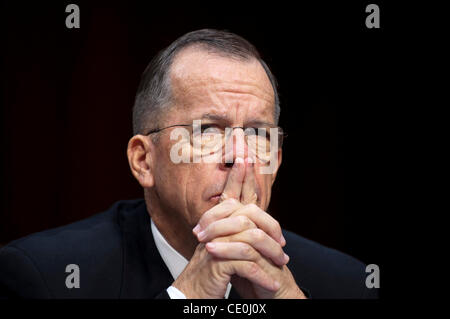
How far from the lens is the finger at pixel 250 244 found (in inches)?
64.5

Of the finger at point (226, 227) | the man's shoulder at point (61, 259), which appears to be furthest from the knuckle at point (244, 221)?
the man's shoulder at point (61, 259)

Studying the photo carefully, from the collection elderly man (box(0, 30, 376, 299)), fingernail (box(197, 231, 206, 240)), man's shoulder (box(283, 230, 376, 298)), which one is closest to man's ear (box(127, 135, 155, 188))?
elderly man (box(0, 30, 376, 299))

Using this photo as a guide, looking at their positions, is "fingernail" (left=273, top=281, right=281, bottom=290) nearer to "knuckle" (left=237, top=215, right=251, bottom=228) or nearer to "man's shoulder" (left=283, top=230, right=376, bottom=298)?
"knuckle" (left=237, top=215, right=251, bottom=228)

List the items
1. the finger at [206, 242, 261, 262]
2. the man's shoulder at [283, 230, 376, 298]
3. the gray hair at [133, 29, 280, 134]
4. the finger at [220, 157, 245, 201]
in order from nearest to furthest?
the finger at [206, 242, 261, 262]
the finger at [220, 157, 245, 201]
the gray hair at [133, 29, 280, 134]
the man's shoulder at [283, 230, 376, 298]

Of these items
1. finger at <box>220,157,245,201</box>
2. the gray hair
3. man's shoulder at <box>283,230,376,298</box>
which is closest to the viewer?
finger at <box>220,157,245,201</box>

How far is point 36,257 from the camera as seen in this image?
6.25ft

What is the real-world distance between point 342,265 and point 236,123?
2.91 ft

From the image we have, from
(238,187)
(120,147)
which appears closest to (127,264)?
(238,187)

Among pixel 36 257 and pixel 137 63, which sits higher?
pixel 137 63

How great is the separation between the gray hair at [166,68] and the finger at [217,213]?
0.46 m

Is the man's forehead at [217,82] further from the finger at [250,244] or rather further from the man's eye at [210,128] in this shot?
the finger at [250,244]

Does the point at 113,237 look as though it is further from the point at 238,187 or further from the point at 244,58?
the point at 244,58

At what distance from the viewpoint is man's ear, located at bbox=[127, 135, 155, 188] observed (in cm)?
202
